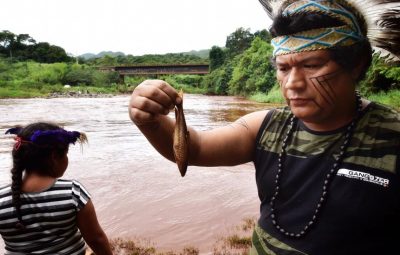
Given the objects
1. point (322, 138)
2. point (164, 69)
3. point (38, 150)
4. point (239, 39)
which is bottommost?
point (164, 69)

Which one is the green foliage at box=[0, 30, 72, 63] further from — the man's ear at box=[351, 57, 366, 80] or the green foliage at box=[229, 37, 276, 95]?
the man's ear at box=[351, 57, 366, 80]

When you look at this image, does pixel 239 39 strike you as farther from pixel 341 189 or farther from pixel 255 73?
pixel 341 189

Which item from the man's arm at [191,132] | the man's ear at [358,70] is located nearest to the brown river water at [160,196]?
the man's arm at [191,132]

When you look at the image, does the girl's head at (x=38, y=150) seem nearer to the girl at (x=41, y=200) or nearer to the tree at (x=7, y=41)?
the girl at (x=41, y=200)

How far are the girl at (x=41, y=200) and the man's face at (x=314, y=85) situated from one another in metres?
1.76

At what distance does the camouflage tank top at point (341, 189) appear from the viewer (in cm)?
145

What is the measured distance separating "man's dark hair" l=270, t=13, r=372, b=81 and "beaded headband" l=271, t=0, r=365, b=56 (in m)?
0.02

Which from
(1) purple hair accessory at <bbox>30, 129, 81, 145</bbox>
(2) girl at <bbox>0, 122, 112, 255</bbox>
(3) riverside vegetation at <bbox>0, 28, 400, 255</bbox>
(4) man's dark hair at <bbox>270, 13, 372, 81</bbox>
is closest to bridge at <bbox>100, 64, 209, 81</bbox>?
(3) riverside vegetation at <bbox>0, 28, 400, 255</bbox>

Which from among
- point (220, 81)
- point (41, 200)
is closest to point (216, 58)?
point (220, 81)

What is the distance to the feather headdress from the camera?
5.37ft

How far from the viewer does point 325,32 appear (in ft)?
→ 5.20

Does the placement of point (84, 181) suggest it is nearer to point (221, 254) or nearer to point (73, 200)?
point (221, 254)

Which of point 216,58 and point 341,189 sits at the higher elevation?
point 216,58

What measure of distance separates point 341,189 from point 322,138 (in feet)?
0.86
